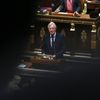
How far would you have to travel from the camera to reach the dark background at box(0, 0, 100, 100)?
32 cm

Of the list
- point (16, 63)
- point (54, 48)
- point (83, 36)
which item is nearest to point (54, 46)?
point (54, 48)

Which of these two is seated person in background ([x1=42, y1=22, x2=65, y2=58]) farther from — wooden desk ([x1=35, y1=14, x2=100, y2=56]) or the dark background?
wooden desk ([x1=35, y1=14, x2=100, y2=56])

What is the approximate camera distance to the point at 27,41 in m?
0.34

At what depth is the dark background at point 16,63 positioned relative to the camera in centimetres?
32

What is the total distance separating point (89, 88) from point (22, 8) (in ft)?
0.35

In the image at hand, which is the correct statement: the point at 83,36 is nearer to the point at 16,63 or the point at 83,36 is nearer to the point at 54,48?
the point at 54,48

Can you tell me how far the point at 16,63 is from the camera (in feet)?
1.11

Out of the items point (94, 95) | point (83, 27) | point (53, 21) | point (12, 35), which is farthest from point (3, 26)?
point (83, 27)

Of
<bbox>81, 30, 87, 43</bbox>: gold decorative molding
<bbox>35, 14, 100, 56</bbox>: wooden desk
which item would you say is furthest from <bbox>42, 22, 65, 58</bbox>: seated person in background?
<bbox>81, 30, 87, 43</bbox>: gold decorative molding

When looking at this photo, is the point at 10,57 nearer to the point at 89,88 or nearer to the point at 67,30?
the point at 89,88

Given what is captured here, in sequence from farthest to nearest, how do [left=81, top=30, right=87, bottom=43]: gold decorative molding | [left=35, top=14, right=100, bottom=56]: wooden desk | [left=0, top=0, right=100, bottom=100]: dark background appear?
[left=81, top=30, right=87, bottom=43]: gold decorative molding → [left=35, top=14, right=100, bottom=56]: wooden desk → [left=0, top=0, right=100, bottom=100]: dark background

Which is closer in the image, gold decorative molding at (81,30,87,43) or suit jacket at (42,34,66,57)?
suit jacket at (42,34,66,57)

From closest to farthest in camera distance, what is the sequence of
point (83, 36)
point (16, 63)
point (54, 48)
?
point (16, 63) → point (54, 48) → point (83, 36)

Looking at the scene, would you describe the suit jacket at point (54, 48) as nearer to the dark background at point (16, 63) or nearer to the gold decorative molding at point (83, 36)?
the dark background at point (16, 63)
